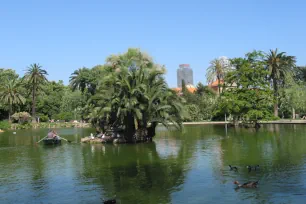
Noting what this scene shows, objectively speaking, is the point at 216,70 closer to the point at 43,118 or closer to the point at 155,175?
the point at 43,118

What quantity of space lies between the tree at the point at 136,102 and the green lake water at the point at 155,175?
478cm

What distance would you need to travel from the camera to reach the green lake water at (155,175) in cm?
1669

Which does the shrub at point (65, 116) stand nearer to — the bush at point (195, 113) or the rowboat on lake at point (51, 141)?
the bush at point (195, 113)

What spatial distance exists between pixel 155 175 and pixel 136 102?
1568 centimetres

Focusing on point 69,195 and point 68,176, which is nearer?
point 69,195

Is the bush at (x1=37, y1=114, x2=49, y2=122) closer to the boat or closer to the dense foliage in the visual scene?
the dense foliage

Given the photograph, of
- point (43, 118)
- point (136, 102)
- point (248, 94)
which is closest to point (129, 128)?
point (136, 102)

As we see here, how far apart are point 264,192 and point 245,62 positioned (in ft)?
148

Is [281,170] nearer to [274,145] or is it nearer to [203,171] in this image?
[203,171]

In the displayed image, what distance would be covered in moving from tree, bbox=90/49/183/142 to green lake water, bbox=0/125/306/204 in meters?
4.78

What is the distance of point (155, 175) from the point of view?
70.0 feet

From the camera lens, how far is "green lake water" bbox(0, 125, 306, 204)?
16688 mm

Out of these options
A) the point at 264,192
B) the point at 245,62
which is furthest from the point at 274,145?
the point at 245,62

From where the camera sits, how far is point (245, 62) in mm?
59656
